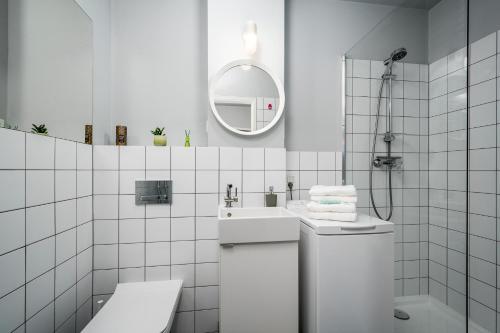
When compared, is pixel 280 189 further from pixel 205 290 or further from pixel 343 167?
pixel 205 290

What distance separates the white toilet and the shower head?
6.61 ft

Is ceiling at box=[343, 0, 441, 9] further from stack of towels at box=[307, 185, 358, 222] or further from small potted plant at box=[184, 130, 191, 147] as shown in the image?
small potted plant at box=[184, 130, 191, 147]

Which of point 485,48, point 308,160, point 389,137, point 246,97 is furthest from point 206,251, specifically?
point 485,48

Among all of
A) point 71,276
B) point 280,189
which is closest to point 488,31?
point 280,189

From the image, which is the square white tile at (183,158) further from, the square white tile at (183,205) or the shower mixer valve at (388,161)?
the shower mixer valve at (388,161)

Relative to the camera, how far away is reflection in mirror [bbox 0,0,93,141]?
2.79 feet

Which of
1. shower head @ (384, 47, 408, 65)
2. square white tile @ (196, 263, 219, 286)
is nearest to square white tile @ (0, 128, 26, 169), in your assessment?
square white tile @ (196, 263, 219, 286)

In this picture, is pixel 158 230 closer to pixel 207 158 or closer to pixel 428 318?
pixel 207 158

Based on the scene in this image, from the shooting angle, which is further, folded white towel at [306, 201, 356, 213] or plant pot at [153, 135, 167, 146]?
plant pot at [153, 135, 167, 146]

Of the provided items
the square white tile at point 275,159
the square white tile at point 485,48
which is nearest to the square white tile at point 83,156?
the square white tile at point 275,159

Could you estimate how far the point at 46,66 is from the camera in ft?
3.37

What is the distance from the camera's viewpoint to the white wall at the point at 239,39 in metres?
1.51

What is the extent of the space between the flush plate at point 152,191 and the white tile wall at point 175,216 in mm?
34

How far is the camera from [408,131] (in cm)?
131
